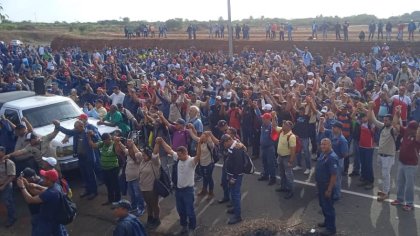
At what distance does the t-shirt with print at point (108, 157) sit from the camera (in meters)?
9.36

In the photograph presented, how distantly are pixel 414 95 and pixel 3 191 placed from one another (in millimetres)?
10960

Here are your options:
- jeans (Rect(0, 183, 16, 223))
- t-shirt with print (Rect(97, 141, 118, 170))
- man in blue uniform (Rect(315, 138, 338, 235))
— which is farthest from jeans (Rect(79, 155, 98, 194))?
man in blue uniform (Rect(315, 138, 338, 235))

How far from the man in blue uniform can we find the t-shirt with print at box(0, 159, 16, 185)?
566 cm

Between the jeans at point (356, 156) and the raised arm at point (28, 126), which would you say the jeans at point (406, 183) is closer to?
the jeans at point (356, 156)

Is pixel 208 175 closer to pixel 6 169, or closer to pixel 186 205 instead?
pixel 186 205

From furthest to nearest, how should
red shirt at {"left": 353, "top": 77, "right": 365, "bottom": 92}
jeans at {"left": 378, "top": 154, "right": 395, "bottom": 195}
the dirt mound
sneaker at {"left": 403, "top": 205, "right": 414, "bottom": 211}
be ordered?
1. the dirt mound
2. red shirt at {"left": 353, "top": 77, "right": 365, "bottom": 92}
3. jeans at {"left": 378, "top": 154, "right": 395, "bottom": 195}
4. sneaker at {"left": 403, "top": 205, "right": 414, "bottom": 211}

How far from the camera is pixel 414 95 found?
43.8 feet

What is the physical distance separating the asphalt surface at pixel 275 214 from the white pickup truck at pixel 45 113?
1518mm

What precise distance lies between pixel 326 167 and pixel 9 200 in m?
6.13

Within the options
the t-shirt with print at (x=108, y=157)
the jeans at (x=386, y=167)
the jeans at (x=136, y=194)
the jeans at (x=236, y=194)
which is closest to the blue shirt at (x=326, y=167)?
the jeans at (x=236, y=194)

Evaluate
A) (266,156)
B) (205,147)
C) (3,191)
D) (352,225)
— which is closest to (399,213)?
(352,225)

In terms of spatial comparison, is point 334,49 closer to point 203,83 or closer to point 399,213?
point 203,83

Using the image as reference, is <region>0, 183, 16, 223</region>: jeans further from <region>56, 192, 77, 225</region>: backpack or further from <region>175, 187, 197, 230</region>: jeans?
<region>175, 187, 197, 230</region>: jeans

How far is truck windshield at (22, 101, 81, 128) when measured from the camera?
38.9ft
